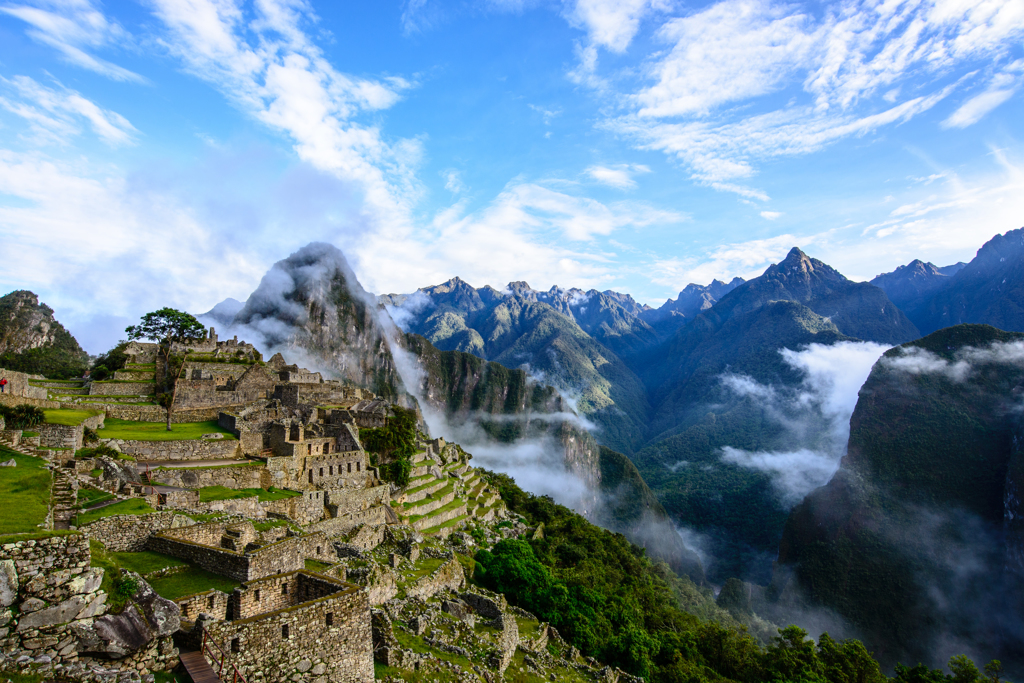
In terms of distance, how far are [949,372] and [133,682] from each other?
197m

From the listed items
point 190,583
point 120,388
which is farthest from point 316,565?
point 120,388

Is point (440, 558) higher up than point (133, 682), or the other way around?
point (133, 682)

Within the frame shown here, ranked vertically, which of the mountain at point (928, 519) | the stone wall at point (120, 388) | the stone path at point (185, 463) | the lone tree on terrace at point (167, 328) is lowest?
the mountain at point (928, 519)

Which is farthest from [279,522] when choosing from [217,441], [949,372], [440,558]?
[949,372]

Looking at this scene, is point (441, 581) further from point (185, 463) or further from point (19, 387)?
point (19, 387)

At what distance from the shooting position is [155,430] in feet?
92.9

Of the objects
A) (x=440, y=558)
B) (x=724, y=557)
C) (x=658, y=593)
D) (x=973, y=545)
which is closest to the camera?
(x=440, y=558)

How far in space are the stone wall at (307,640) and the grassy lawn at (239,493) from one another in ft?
35.7

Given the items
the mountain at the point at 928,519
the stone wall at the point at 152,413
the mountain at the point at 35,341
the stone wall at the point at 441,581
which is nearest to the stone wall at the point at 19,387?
the stone wall at the point at 152,413

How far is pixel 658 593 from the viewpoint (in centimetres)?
6588

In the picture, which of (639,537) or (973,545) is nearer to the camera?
(973,545)

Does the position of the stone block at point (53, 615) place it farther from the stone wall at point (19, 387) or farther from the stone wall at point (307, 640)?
the stone wall at point (19, 387)

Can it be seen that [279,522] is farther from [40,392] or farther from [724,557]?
[724,557]

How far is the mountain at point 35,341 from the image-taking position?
57.3 meters
